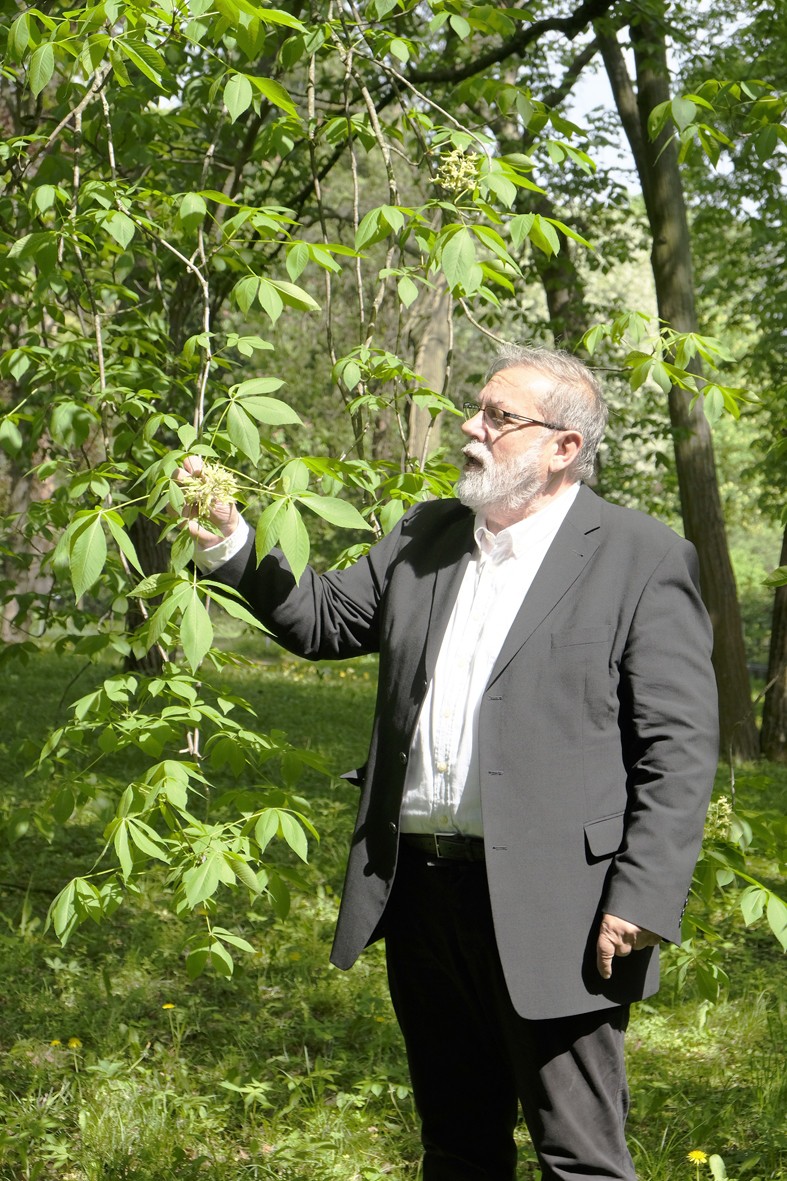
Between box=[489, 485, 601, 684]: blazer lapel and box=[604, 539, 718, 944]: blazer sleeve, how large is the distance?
16 cm

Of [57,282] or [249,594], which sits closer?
[249,594]

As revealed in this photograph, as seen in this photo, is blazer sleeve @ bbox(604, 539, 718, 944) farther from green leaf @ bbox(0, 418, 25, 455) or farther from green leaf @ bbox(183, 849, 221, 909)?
green leaf @ bbox(0, 418, 25, 455)

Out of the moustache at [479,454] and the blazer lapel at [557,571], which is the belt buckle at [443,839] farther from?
the moustache at [479,454]

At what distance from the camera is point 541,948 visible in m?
2.18

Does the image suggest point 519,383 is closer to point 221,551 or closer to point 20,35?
point 221,551

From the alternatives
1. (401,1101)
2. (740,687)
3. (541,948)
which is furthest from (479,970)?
(740,687)

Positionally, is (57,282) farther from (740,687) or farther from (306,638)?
(740,687)

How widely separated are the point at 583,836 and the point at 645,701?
11.2 inches

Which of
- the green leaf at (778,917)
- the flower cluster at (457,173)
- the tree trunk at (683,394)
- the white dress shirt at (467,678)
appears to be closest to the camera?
the white dress shirt at (467,678)

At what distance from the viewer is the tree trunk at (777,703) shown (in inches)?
375

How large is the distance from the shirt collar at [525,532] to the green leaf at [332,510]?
0.52 meters

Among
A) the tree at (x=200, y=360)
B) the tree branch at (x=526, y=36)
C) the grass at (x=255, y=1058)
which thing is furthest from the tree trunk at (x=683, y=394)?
the tree at (x=200, y=360)

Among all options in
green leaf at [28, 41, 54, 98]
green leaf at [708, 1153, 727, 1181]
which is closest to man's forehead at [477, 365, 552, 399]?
green leaf at [28, 41, 54, 98]

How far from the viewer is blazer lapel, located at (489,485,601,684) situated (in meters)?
2.28
